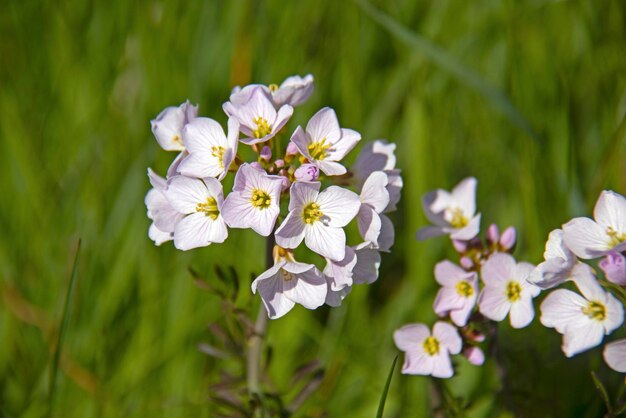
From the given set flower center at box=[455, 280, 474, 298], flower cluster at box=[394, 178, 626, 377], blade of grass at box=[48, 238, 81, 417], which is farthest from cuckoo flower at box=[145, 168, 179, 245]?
flower center at box=[455, 280, 474, 298]

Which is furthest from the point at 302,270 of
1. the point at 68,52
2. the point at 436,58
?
the point at 68,52

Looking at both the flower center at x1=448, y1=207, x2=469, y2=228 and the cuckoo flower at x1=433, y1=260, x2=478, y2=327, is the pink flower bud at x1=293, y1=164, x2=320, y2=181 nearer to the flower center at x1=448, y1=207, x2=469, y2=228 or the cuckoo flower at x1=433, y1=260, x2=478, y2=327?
the cuckoo flower at x1=433, y1=260, x2=478, y2=327

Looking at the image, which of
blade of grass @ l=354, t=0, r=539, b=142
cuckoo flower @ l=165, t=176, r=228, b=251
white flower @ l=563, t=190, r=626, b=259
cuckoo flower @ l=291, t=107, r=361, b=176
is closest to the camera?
white flower @ l=563, t=190, r=626, b=259

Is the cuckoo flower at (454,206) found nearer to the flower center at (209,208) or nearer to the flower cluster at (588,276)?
the flower cluster at (588,276)

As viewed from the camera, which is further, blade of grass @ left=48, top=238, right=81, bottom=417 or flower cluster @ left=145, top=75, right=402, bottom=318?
blade of grass @ left=48, top=238, right=81, bottom=417

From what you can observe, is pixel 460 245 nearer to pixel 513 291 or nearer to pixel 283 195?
pixel 513 291

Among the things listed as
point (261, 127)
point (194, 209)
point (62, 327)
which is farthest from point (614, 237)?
point (62, 327)

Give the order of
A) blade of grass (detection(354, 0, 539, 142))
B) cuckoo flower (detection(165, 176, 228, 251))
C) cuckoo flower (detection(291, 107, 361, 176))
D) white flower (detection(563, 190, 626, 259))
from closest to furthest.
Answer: white flower (detection(563, 190, 626, 259)) < cuckoo flower (detection(165, 176, 228, 251)) < cuckoo flower (detection(291, 107, 361, 176)) < blade of grass (detection(354, 0, 539, 142))
